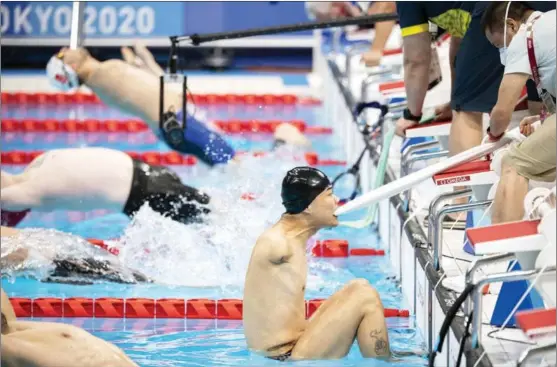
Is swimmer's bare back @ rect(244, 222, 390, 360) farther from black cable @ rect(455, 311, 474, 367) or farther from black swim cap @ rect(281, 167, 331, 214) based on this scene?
black cable @ rect(455, 311, 474, 367)

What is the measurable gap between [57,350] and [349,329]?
1181 mm

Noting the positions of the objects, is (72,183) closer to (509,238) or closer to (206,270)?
(206,270)

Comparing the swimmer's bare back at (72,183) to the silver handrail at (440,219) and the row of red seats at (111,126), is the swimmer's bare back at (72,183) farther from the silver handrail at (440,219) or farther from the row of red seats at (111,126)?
the row of red seats at (111,126)

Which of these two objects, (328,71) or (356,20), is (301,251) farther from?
(328,71)

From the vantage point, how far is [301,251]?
446 cm

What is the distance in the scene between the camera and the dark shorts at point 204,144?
27.2 ft

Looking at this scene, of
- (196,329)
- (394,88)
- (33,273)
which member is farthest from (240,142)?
(196,329)

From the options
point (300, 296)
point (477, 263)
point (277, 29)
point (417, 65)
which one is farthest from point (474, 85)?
point (477, 263)

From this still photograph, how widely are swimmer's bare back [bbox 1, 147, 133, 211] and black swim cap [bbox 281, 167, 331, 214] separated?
8.14 feet

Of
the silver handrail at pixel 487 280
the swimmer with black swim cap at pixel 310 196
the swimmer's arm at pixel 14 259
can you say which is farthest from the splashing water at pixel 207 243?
the silver handrail at pixel 487 280

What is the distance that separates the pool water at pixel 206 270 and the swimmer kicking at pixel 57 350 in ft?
3.27

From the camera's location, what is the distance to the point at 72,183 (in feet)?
22.0

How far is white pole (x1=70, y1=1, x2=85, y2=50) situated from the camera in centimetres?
675

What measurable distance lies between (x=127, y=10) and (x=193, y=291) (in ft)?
28.1
